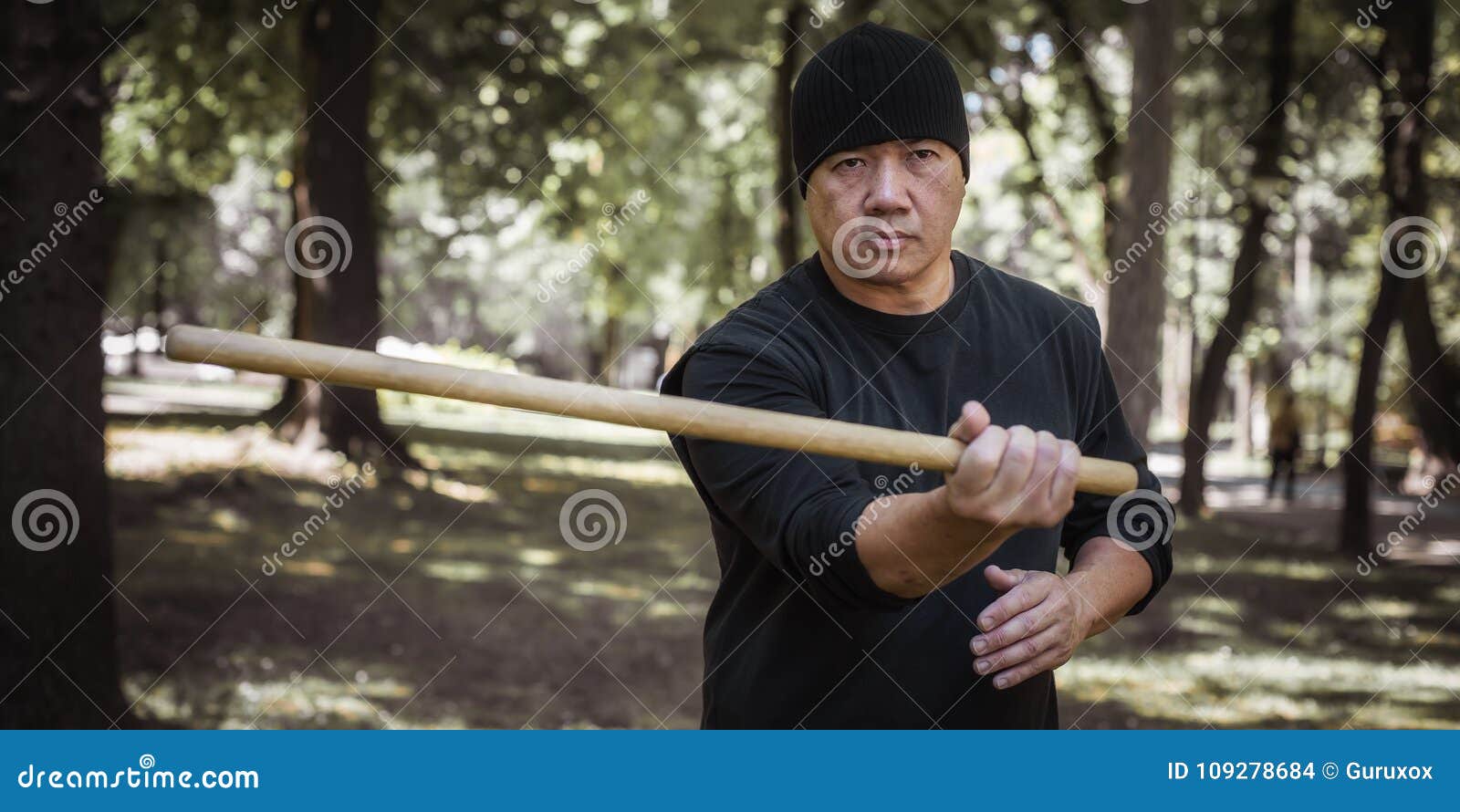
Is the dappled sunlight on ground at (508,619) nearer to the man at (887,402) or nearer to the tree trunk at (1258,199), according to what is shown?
the tree trunk at (1258,199)

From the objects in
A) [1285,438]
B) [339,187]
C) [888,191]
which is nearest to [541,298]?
[339,187]

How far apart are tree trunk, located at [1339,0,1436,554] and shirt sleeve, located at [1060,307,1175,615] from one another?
33.5 ft

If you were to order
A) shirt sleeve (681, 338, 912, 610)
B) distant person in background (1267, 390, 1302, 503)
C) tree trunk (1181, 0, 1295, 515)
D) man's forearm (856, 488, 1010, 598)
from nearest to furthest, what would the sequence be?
man's forearm (856, 488, 1010, 598), shirt sleeve (681, 338, 912, 610), tree trunk (1181, 0, 1295, 515), distant person in background (1267, 390, 1302, 503)

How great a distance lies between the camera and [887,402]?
2.41m

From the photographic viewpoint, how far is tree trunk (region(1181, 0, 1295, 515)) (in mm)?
14148

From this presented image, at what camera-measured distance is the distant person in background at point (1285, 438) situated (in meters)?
20.8

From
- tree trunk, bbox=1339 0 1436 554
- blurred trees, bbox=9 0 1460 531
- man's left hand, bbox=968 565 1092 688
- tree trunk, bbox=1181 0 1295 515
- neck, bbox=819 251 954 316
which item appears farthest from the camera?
tree trunk, bbox=1181 0 1295 515

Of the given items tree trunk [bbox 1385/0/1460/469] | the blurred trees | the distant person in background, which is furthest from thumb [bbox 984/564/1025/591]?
the distant person in background

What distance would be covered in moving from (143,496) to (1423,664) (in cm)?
1077

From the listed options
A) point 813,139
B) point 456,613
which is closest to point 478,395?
point 813,139

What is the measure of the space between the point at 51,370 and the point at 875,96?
4407 millimetres

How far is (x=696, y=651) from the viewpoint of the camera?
8953mm

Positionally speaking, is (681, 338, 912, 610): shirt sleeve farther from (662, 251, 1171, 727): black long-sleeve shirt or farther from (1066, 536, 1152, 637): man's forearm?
(1066, 536, 1152, 637): man's forearm

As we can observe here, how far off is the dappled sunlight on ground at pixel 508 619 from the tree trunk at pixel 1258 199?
6.45ft
